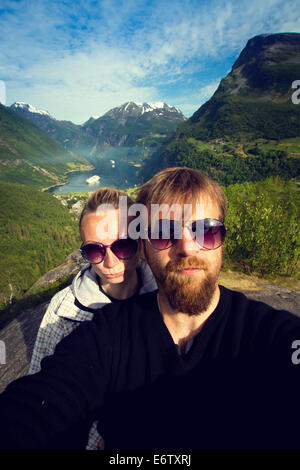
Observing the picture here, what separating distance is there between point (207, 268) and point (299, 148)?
392 ft

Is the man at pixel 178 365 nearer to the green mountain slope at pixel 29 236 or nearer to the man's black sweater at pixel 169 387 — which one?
the man's black sweater at pixel 169 387

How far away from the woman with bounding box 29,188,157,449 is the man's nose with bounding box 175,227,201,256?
1.09 m

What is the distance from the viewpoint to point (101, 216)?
2.98 meters

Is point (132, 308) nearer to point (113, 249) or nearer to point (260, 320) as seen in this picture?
point (113, 249)

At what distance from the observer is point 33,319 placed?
11.6 metres

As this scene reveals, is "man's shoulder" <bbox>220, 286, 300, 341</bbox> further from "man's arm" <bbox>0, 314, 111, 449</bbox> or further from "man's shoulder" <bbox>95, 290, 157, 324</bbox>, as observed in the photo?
"man's arm" <bbox>0, 314, 111, 449</bbox>

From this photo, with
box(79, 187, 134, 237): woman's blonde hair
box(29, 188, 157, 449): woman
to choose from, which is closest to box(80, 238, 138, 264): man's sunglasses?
box(29, 188, 157, 449): woman

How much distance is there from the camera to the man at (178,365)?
5.29 feet

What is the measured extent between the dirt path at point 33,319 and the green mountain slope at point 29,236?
61.5 meters

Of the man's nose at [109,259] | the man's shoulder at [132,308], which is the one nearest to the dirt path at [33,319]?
the man's nose at [109,259]

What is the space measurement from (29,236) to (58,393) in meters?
126

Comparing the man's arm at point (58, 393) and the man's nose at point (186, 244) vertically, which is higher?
the man's nose at point (186, 244)

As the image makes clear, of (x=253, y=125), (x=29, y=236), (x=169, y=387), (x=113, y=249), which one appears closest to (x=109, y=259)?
(x=113, y=249)

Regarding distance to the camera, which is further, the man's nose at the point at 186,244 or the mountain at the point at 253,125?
the mountain at the point at 253,125
